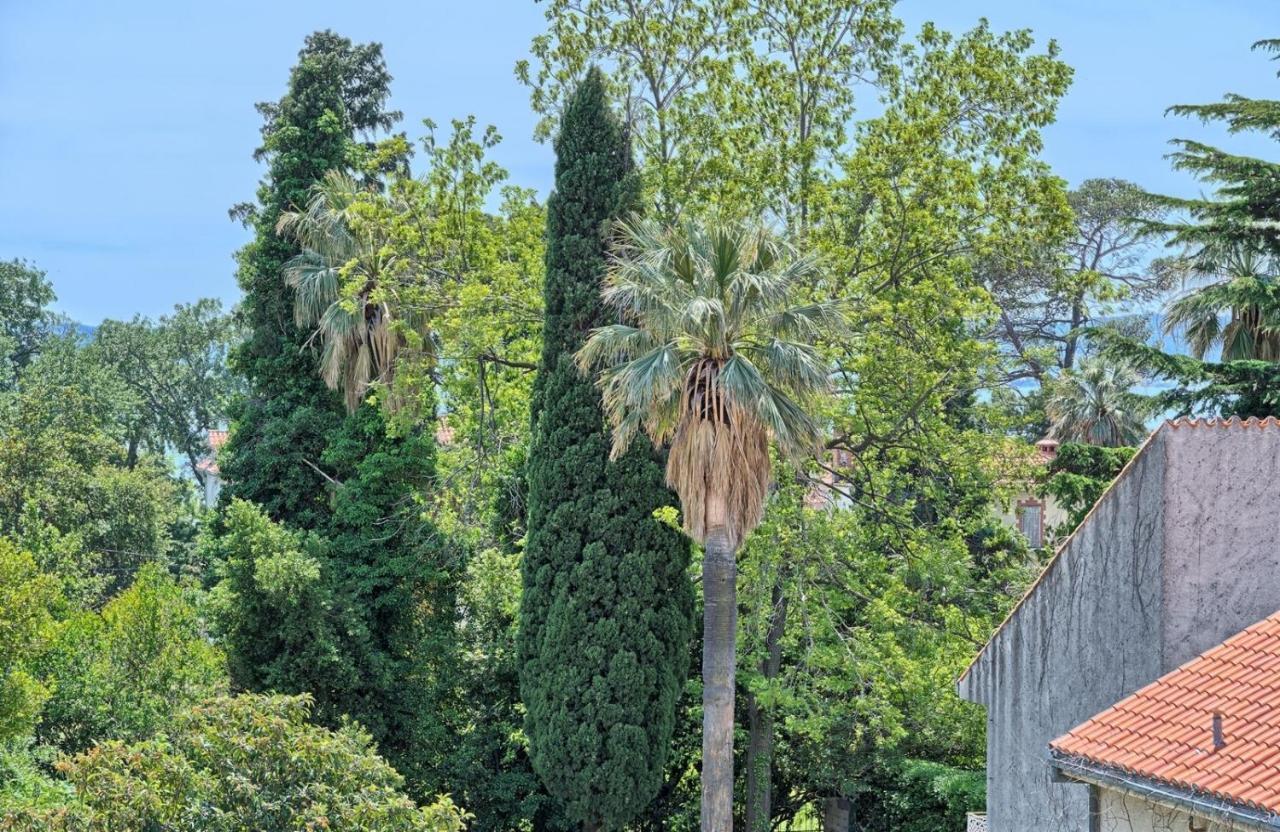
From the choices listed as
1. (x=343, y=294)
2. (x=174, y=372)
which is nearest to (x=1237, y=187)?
(x=343, y=294)

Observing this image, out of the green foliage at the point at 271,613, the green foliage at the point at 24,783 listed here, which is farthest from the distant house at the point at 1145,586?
the green foliage at the point at 271,613

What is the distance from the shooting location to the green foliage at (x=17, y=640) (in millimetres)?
18812

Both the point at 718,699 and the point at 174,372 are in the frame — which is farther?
the point at 174,372

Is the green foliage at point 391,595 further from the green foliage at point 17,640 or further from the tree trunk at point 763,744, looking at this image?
the green foliage at point 17,640

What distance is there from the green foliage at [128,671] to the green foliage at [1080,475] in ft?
45.5

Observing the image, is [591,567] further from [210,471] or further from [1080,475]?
[210,471]

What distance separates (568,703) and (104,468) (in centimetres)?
2464

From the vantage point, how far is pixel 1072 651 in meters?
14.0

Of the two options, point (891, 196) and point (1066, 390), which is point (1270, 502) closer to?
point (891, 196)

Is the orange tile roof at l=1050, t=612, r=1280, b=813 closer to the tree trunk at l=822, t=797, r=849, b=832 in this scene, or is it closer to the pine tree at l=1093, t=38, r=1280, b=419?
the pine tree at l=1093, t=38, r=1280, b=419

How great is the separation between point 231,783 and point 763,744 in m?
13.2

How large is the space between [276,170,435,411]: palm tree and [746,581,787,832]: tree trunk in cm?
828

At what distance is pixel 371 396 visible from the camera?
27703 millimetres

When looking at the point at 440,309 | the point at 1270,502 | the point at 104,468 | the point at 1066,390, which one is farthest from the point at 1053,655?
the point at 104,468
